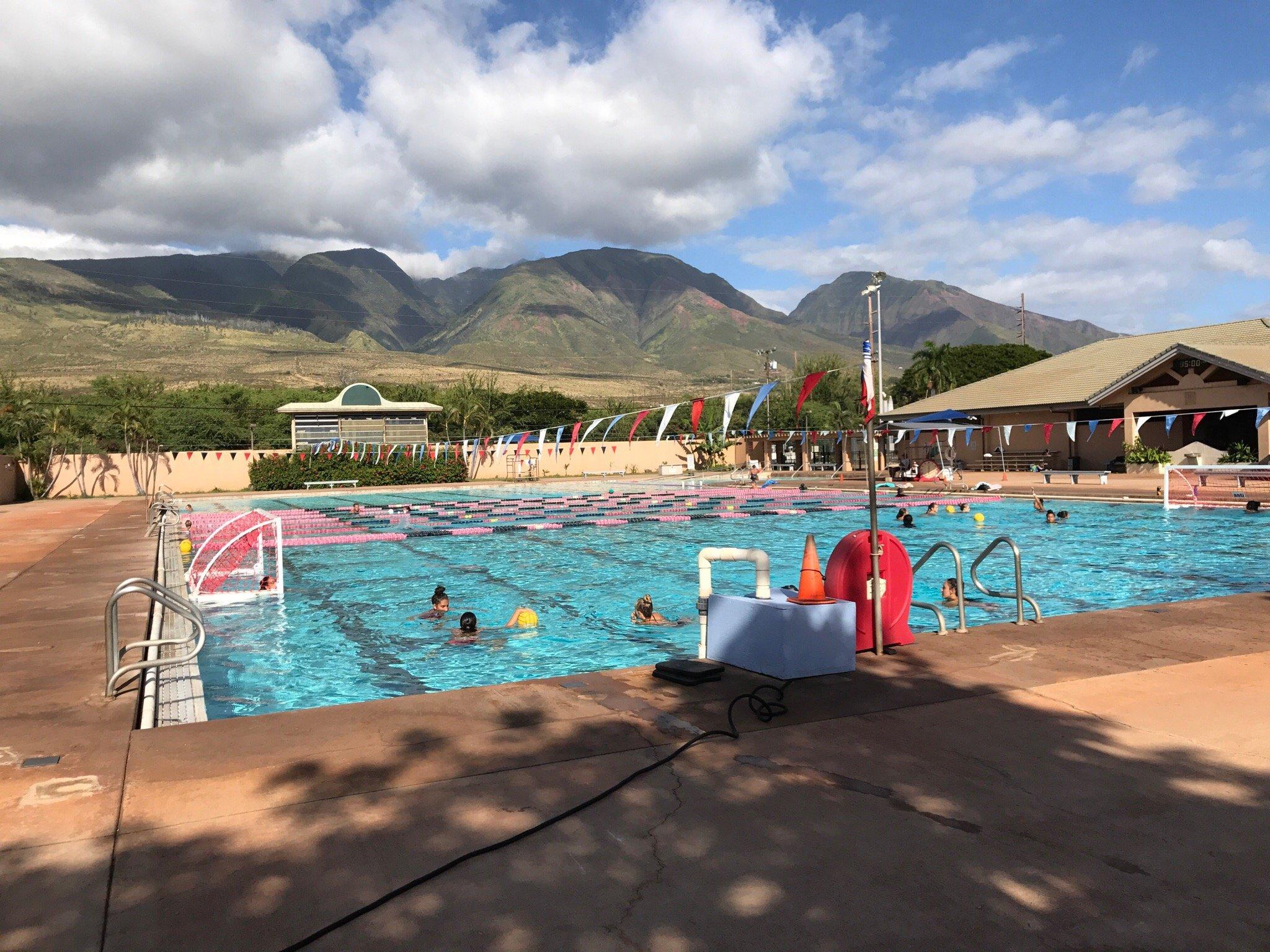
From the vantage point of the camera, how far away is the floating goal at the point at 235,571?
1238cm

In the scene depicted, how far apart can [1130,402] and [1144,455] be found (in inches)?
110

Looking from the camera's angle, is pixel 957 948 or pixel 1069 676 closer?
pixel 957 948

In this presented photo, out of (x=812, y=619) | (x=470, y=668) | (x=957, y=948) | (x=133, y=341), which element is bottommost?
(x=470, y=668)

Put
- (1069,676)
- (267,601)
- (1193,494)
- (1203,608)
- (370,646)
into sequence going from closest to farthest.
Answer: (1069,676), (1203,608), (370,646), (267,601), (1193,494)

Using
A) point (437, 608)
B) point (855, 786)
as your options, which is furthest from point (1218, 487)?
point (855, 786)

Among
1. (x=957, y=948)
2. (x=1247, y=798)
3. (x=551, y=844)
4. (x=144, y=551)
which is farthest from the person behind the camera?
(x=144, y=551)

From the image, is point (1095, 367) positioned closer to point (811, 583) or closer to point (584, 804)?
point (811, 583)

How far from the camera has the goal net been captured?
70.9ft

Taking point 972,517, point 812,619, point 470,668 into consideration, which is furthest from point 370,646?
point 972,517

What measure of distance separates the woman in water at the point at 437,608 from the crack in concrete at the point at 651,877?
27.9 feet

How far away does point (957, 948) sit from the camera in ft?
8.80

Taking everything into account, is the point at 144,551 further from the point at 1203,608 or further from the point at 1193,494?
the point at 1193,494

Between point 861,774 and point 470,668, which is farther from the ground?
point 861,774

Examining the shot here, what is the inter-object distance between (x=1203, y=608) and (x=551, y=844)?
7058 millimetres
